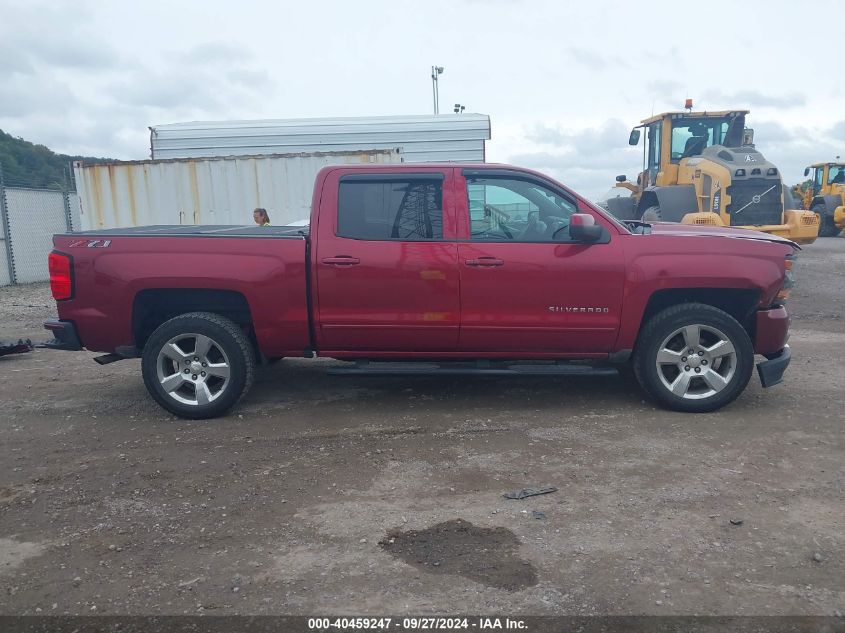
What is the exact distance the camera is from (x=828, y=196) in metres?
24.5

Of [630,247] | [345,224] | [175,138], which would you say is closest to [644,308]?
[630,247]

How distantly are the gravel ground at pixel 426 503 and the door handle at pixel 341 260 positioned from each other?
3.88 ft

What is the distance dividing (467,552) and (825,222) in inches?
1009

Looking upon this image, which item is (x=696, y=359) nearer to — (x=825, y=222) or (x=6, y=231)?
(x=6, y=231)

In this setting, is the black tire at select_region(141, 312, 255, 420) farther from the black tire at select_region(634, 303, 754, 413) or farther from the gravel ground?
the black tire at select_region(634, 303, 754, 413)

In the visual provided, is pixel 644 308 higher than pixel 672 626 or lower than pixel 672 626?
higher

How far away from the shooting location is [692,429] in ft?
16.4

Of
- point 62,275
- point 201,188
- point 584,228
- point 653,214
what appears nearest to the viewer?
point 584,228

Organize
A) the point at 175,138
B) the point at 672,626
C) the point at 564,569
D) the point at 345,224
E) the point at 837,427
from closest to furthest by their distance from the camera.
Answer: the point at 672,626 < the point at 564,569 < the point at 837,427 < the point at 345,224 < the point at 175,138

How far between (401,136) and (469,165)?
9027 mm

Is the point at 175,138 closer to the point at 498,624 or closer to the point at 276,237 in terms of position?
the point at 276,237

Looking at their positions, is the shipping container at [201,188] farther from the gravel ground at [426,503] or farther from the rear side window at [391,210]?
the rear side window at [391,210]

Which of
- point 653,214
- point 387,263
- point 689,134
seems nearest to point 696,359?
point 387,263

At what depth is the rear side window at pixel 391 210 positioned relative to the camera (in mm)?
5301
